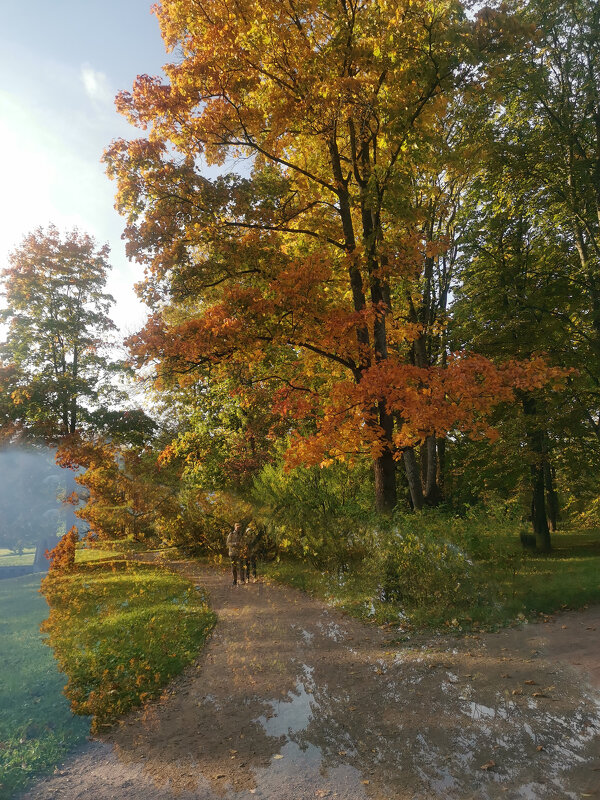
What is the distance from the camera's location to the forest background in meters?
10.1

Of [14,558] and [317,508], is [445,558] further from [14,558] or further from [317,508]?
[14,558]

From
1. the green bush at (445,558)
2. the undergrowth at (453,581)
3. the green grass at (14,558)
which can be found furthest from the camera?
the green grass at (14,558)

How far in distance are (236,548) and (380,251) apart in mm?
9137

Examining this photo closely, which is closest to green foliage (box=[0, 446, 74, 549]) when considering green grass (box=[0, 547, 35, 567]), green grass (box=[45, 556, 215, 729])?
green grass (box=[0, 547, 35, 567])

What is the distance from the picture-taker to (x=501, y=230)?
15297mm

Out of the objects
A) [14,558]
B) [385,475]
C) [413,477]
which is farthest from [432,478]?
[14,558]

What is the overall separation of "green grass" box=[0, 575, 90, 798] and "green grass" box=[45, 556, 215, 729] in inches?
7.8

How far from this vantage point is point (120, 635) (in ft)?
27.0

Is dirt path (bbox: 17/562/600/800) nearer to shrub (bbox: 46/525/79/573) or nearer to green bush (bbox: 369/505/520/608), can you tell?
green bush (bbox: 369/505/520/608)

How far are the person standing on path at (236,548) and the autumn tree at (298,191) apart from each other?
4.11 metres

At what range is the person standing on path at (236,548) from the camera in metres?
13.6

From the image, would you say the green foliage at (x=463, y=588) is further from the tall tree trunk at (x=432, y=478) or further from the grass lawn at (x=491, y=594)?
the tall tree trunk at (x=432, y=478)

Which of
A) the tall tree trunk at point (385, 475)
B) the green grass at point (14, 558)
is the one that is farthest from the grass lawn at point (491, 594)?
the green grass at point (14, 558)

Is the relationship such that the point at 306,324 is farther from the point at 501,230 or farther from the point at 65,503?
the point at 65,503
